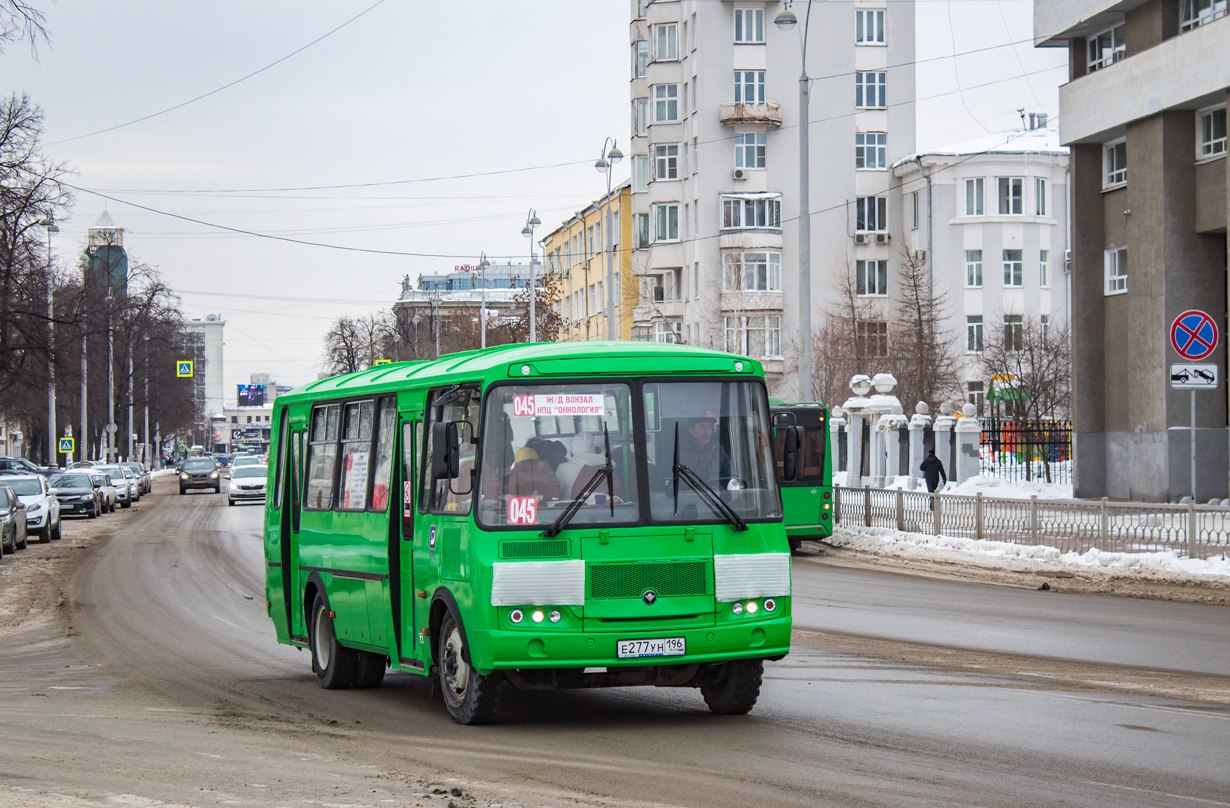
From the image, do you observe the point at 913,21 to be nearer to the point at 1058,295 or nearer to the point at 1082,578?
the point at 1058,295

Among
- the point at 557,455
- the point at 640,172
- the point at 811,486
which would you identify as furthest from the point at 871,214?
the point at 557,455

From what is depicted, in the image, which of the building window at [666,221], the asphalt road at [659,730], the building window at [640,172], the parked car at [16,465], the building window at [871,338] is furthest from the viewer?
the building window at [640,172]

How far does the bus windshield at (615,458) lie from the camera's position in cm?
952

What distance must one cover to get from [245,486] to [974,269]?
3228 centimetres

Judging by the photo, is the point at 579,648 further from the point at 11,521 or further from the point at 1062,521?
the point at 11,521

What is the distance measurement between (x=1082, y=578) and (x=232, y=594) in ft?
39.1

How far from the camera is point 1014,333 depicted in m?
62.5

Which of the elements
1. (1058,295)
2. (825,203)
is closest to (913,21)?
(825,203)

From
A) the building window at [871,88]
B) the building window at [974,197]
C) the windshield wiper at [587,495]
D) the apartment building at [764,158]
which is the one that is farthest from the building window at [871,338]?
the windshield wiper at [587,495]

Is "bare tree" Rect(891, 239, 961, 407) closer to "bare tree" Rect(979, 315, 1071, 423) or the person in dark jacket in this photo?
"bare tree" Rect(979, 315, 1071, 423)

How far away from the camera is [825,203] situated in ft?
232

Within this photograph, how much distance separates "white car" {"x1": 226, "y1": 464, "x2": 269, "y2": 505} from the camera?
52.8 metres

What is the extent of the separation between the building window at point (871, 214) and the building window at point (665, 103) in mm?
9586

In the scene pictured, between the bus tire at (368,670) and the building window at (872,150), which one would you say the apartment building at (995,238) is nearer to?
the building window at (872,150)
